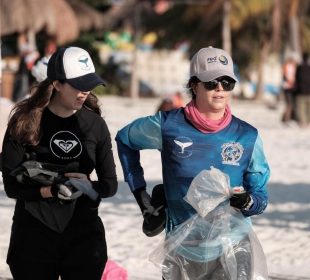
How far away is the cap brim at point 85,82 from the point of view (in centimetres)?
395

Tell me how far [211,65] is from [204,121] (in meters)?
0.23

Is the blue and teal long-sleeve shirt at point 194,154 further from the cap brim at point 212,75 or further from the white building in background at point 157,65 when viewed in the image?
the white building in background at point 157,65

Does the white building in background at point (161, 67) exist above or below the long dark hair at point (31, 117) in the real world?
below

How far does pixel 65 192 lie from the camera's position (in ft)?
12.6

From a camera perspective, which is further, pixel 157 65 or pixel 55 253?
pixel 157 65

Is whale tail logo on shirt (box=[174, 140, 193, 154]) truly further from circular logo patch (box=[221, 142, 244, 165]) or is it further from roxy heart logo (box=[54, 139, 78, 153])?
roxy heart logo (box=[54, 139, 78, 153])

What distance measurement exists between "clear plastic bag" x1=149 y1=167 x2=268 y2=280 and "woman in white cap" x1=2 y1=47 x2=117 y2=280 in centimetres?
28

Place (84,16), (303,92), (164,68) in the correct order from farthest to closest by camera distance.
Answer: (164,68) < (84,16) < (303,92)

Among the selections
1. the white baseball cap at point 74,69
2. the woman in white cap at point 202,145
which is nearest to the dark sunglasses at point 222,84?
the woman in white cap at point 202,145

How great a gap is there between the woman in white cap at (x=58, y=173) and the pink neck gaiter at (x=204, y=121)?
0.36 m

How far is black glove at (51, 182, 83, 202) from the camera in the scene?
3855 millimetres

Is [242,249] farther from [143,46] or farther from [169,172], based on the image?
[143,46]

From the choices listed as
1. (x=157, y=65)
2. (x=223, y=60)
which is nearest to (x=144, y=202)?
(x=223, y=60)

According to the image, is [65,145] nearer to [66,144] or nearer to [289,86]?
[66,144]
